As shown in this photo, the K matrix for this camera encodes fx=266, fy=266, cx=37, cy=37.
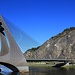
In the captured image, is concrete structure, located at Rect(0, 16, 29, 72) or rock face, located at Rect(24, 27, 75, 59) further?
rock face, located at Rect(24, 27, 75, 59)

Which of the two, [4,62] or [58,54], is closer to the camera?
[4,62]

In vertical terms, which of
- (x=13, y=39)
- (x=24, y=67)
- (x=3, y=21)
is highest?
(x=3, y=21)

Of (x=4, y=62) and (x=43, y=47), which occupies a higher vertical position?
(x=43, y=47)

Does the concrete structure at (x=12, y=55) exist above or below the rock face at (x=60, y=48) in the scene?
below

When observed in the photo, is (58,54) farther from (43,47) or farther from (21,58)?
(21,58)

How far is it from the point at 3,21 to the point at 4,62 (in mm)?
8809

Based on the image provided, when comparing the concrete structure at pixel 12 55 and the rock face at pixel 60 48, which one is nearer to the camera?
the concrete structure at pixel 12 55

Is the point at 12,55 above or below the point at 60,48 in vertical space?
below

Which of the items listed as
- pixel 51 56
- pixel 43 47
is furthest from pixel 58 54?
pixel 43 47

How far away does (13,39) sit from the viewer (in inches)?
2255

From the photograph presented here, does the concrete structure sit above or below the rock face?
below

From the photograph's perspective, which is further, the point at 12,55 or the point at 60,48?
the point at 60,48

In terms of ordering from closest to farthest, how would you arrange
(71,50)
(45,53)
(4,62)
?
(4,62) → (71,50) → (45,53)

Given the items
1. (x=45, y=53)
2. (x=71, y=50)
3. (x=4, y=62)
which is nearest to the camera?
(x=4, y=62)
